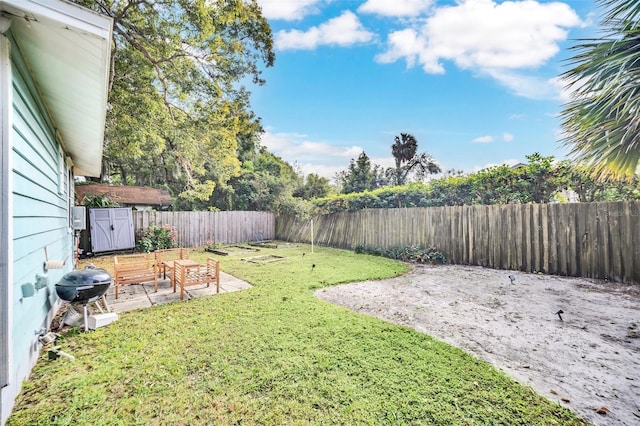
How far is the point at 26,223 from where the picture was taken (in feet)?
6.99

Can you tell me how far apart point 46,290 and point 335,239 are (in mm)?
9006

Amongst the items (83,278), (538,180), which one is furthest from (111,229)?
(538,180)

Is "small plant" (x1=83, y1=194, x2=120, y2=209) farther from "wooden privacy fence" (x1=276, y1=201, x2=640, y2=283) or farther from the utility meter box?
"wooden privacy fence" (x1=276, y1=201, x2=640, y2=283)

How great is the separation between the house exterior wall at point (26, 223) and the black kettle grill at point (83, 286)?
194 millimetres

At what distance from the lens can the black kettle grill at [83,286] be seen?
110 inches

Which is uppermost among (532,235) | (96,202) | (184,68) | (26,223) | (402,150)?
(402,150)

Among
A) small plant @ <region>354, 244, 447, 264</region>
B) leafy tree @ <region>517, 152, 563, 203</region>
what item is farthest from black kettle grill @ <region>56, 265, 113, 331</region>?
leafy tree @ <region>517, 152, 563, 203</region>

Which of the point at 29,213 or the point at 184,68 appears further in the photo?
the point at 184,68

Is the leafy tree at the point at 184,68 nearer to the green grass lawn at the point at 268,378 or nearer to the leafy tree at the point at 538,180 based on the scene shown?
the green grass lawn at the point at 268,378

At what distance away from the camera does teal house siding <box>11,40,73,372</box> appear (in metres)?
1.90

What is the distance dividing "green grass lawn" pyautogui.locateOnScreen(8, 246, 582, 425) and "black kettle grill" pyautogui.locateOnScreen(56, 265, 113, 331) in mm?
418

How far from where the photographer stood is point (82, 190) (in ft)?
33.4

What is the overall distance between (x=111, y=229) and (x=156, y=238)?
1.57 metres

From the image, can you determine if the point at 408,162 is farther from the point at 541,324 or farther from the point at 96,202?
the point at 96,202
